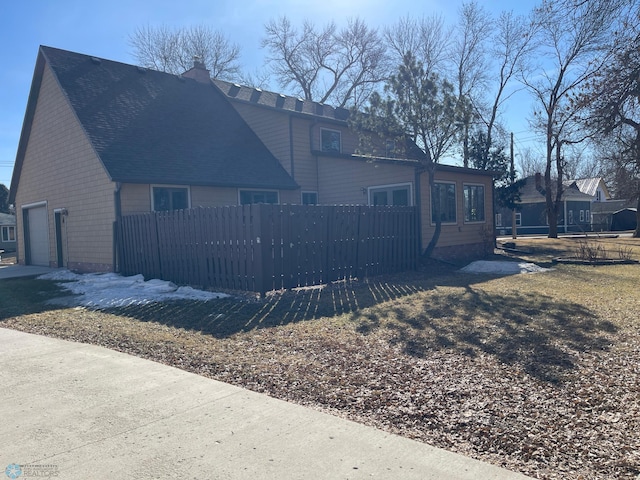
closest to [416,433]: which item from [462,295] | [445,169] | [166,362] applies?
[166,362]

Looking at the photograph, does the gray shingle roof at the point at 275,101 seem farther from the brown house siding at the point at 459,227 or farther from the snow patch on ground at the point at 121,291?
the snow patch on ground at the point at 121,291

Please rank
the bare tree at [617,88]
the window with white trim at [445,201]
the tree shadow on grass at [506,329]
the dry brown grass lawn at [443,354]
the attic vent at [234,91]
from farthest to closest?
the attic vent at [234,91] < the window with white trim at [445,201] < the bare tree at [617,88] < the tree shadow on grass at [506,329] < the dry brown grass lawn at [443,354]

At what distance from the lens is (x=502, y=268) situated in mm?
13914

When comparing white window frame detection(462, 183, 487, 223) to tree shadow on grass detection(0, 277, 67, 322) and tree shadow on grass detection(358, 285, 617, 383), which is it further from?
tree shadow on grass detection(0, 277, 67, 322)

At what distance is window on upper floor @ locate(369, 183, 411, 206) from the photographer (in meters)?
15.6

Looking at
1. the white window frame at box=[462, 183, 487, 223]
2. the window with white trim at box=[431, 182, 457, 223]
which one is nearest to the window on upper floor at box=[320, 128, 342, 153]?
the window with white trim at box=[431, 182, 457, 223]

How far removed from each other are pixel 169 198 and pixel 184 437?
1216cm

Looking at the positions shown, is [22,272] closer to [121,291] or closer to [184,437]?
[121,291]

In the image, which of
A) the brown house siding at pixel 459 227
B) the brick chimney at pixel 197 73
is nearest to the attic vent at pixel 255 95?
the brick chimney at pixel 197 73

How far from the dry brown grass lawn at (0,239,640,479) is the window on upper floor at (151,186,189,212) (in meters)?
4.85

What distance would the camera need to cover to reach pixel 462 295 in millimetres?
9438

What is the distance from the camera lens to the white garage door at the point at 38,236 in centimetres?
1817

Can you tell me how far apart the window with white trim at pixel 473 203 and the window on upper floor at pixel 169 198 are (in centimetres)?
973

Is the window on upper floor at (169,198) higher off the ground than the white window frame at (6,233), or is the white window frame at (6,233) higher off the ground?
the window on upper floor at (169,198)
